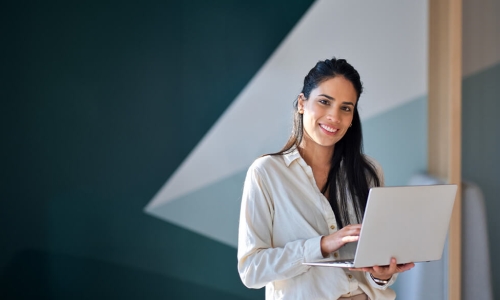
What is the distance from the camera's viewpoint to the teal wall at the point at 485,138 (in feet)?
8.93

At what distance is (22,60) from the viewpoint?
9.14ft

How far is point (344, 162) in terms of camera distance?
1845 millimetres

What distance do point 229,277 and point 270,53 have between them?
121 cm

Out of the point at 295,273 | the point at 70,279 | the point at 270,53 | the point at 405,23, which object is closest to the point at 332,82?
the point at 295,273

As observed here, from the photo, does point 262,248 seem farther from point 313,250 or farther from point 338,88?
point 338,88

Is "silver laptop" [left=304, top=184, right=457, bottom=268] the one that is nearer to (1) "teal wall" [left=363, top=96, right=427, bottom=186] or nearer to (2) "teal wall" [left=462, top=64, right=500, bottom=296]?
(2) "teal wall" [left=462, top=64, right=500, bottom=296]

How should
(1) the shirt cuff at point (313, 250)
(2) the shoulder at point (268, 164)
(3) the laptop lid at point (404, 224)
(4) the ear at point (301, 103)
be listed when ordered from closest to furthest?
(3) the laptop lid at point (404, 224) < (1) the shirt cuff at point (313, 250) < (2) the shoulder at point (268, 164) < (4) the ear at point (301, 103)

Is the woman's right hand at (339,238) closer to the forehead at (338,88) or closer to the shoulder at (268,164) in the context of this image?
the shoulder at (268,164)

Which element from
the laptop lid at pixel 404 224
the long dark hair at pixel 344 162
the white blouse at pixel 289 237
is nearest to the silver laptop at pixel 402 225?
the laptop lid at pixel 404 224

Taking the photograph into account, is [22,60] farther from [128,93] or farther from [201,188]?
[201,188]

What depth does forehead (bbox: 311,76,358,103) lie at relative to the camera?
1.77 metres

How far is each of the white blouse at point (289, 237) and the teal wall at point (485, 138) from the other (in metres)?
1.24

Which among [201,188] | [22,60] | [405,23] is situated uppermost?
[405,23]

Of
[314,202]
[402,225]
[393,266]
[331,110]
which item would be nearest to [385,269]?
[393,266]
